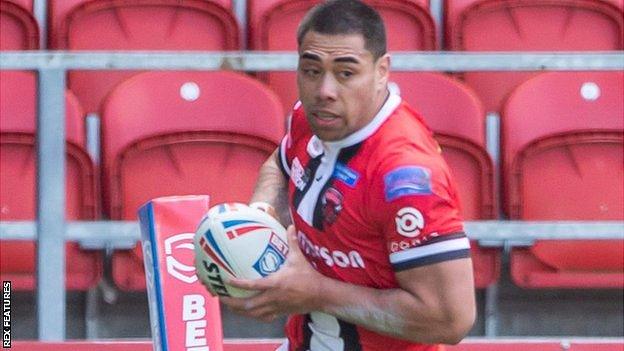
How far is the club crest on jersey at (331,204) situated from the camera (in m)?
3.17

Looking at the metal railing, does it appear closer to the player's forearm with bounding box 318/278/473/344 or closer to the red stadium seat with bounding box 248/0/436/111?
the player's forearm with bounding box 318/278/473/344

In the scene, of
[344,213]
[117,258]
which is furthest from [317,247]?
[117,258]

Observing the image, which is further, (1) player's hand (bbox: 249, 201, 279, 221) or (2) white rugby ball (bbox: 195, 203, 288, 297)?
(1) player's hand (bbox: 249, 201, 279, 221)

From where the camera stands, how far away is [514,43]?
6.08 meters

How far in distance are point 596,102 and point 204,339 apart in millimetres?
2076

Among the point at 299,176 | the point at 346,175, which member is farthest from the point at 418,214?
the point at 299,176

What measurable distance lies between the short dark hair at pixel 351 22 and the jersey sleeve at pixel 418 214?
253mm

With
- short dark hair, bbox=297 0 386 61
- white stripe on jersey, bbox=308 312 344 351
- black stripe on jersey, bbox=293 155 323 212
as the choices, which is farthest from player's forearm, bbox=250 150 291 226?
short dark hair, bbox=297 0 386 61

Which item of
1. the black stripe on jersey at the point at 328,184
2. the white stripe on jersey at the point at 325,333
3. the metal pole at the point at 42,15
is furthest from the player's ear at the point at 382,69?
the metal pole at the point at 42,15

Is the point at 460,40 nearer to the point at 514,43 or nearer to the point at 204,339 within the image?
the point at 514,43

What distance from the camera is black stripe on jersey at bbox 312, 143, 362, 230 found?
3168mm

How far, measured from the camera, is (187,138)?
5.18 metres

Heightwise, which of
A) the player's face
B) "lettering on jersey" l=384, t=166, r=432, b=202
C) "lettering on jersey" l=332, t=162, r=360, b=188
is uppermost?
the player's face

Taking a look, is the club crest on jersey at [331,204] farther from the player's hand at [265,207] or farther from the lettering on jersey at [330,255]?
the player's hand at [265,207]
